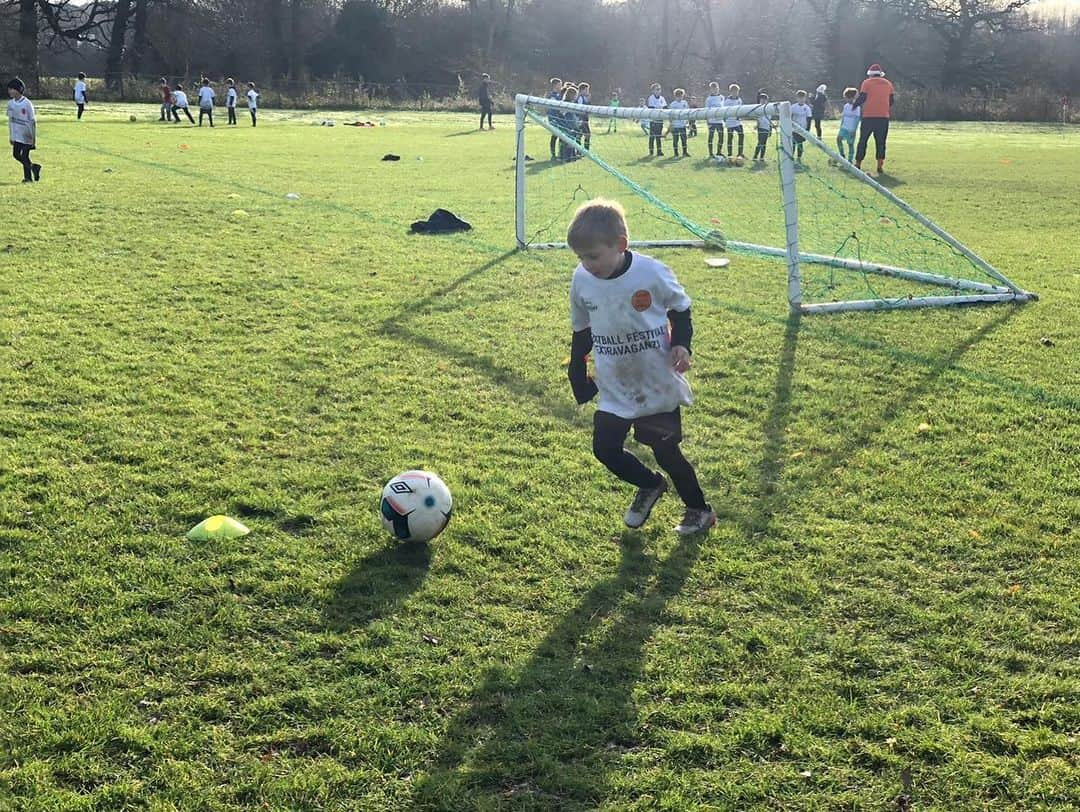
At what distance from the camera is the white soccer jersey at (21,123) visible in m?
13.9

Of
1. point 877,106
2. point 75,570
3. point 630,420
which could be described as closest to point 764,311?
point 630,420

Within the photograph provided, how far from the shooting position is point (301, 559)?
378cm

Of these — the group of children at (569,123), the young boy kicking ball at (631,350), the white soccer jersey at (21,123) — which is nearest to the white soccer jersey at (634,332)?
the young boy kicking ball at (631,350)

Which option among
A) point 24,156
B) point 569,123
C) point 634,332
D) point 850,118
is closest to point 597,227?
point 634,332

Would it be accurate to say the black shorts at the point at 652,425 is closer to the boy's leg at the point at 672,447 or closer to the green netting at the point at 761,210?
the boy's leg at the point at 672,447

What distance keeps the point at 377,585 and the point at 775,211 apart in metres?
11.1

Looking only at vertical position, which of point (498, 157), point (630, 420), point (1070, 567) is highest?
point (498, 157)

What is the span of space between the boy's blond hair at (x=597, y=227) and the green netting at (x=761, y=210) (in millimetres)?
4355

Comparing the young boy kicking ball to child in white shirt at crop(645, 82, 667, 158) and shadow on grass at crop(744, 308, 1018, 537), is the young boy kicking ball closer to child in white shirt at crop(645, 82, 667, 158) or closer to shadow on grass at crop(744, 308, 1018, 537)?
shadow on grass at crop(744, 308, 1018, 537)

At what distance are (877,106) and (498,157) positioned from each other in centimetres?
880

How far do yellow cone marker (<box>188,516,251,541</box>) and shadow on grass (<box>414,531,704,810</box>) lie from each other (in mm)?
1485

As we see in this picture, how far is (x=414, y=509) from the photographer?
12.6 feet

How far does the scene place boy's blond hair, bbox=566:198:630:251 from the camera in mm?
3580

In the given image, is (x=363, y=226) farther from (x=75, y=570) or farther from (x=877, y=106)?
(x=877, y=106)
